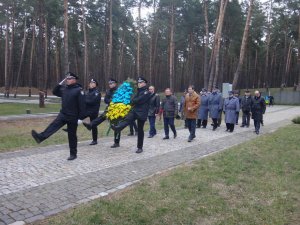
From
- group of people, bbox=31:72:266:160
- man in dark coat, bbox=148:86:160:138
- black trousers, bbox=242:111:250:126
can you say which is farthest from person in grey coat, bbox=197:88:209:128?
man in dark coat, bbox=148:86:160:138

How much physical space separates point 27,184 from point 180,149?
4.93 metres

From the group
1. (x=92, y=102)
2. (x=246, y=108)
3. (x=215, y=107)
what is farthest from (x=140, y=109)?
(x=246, y=108)

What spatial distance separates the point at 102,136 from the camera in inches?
484

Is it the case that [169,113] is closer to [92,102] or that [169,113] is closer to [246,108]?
[92,102]

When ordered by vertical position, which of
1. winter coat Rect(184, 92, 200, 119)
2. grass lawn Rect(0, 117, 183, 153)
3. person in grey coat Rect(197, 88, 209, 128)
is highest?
winter coat Rect(184, 92, 200, 119)

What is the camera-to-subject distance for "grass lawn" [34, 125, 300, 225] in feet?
15.1

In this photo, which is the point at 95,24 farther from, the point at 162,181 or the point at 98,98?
the point at 162,181

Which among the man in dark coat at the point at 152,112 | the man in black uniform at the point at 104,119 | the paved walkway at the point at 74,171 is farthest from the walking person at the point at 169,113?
the man in black uniform at the point at 104,119

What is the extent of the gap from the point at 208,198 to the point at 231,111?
9796 millimetres

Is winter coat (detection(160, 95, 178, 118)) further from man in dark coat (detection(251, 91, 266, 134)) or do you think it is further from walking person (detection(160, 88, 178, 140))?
man in dark coat (detection(251, 91, 266, 134))

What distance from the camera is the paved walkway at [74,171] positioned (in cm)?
503

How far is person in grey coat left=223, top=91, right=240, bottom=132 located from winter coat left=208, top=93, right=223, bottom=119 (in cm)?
26

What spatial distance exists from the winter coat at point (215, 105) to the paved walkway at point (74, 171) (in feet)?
13.4

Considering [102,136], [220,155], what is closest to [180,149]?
[220,155]
